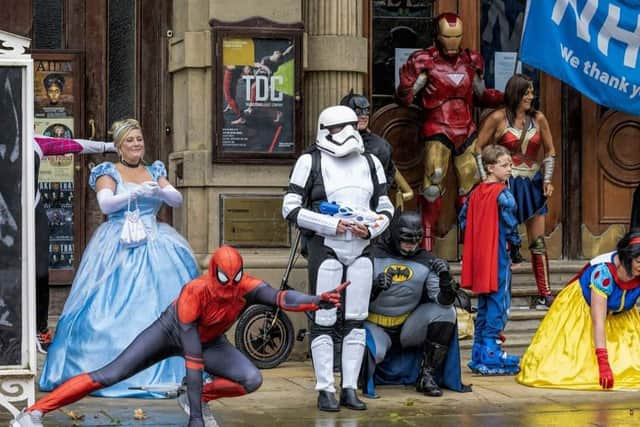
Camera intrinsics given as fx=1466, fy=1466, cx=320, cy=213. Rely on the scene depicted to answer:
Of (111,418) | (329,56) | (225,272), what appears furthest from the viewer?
(329,56)

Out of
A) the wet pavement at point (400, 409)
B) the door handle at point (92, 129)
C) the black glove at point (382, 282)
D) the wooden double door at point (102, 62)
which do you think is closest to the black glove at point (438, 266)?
the black glove at point (382, 282)

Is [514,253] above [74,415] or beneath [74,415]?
above

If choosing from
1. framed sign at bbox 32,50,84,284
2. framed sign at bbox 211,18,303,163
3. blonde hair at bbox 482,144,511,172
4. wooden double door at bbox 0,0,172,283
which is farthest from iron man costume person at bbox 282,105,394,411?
framed sign at bbox 32,50,84,284

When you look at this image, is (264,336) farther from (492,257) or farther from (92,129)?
(92,129)

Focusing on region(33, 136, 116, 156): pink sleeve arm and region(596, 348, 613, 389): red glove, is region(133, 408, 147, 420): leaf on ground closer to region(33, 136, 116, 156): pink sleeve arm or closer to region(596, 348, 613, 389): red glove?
region(33, 136, 116, 156): pink sleeve arm

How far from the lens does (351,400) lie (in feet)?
32.2

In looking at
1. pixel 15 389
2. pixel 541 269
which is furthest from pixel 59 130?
pixel 541 269

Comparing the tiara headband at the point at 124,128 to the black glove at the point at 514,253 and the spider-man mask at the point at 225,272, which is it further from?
the black glove at the point at 514,253

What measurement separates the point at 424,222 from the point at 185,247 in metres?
2.70

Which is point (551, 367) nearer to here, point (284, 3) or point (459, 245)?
point (459, 245)

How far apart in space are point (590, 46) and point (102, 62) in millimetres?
4212

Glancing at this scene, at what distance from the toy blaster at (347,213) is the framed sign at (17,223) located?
81.3 inches

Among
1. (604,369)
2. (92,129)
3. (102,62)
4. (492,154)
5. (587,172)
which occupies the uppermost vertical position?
(102,62)

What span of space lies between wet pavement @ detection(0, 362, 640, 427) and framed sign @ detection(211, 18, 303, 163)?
2.06m
